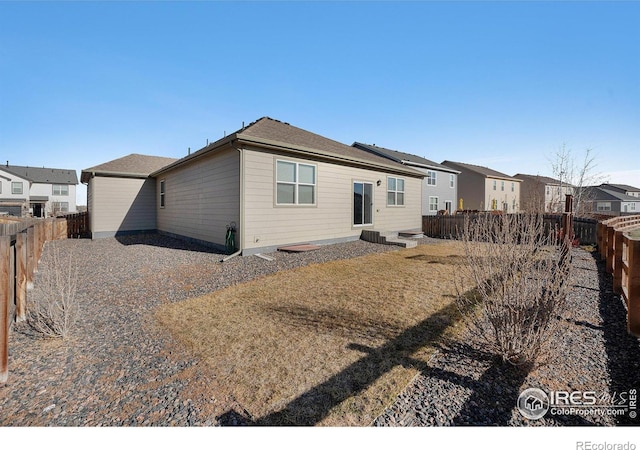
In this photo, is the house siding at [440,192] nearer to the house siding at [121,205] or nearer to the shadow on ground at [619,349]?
the house siding at [121,205]

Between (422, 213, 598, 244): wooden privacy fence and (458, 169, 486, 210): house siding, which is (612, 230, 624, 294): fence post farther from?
(458, 169, 486, 210): house siding

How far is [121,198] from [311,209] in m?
11.1

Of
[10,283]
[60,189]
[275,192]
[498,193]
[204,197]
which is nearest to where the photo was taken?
[10,283]

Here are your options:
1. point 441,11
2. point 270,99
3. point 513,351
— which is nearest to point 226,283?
point 513,351

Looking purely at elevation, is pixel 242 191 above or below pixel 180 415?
above

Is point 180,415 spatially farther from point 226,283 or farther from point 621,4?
point 621,4

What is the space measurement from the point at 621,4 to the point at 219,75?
10560 mm

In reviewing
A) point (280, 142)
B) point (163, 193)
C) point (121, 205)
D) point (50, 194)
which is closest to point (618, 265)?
point (280, 142)

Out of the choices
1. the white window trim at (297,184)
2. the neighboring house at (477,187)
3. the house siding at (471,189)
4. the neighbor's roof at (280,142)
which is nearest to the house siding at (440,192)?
the neighboring house at (477,187)

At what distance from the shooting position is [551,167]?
22516mm

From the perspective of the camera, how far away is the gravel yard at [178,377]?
2115mm

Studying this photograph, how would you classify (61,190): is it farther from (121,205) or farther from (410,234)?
(410,234)

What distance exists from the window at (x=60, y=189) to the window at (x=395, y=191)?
52132 mm

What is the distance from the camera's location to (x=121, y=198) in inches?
590
